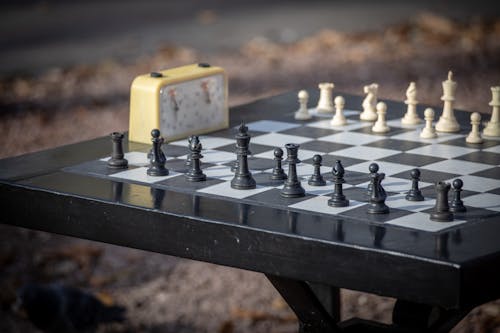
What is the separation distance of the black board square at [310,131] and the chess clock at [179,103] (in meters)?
0.20

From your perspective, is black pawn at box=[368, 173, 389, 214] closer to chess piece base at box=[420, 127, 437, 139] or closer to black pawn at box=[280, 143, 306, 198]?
black pawn at box=[280, 143, 306, 198]

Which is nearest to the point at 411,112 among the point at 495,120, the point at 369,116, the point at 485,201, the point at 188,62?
the point at 369,116

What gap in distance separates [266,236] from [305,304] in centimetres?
33

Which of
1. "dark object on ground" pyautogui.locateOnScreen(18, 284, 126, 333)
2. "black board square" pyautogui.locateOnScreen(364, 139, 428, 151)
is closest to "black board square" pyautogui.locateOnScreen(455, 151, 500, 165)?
"black board square" pyautogui.locateOnScreen(364, 139, 428, 151)

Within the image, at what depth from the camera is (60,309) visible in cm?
405

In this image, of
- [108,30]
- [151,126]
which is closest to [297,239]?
[151,126]

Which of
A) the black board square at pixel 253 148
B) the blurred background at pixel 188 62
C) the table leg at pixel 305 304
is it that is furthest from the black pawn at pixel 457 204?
the blurred background at pixel 188 62

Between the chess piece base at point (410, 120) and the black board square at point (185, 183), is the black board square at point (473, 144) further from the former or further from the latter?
the black board square at point (185, 183)

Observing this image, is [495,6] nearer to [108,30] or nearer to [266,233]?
[108,30]

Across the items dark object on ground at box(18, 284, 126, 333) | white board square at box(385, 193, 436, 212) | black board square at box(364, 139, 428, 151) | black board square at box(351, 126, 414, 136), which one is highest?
black board square at box(351, 126, 414, 136)

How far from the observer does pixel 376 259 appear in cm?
208

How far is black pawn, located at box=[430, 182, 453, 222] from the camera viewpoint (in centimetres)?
222

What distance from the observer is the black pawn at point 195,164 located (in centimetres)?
257

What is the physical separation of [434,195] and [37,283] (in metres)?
2.27
